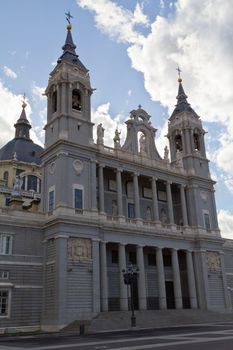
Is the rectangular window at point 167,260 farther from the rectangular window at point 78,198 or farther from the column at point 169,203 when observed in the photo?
the rectangular window at point 78,198

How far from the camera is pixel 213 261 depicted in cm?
4853

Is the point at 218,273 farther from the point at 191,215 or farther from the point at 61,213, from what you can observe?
the point at 61,213

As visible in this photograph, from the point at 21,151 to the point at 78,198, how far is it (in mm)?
37137

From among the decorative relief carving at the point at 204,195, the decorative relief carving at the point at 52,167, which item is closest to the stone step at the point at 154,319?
the decorative relief carving at the point at 204,195

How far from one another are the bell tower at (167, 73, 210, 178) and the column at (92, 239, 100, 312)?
18813 millimetres

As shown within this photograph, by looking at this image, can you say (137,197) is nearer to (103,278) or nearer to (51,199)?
(51,199)

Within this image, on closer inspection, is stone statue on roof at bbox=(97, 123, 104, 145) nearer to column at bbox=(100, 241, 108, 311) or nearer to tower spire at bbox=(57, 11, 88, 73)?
tower spire at bbox=(57, 11, 88, 73)

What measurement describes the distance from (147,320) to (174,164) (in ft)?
73.8

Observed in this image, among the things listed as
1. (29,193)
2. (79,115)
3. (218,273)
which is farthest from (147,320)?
(29,193)

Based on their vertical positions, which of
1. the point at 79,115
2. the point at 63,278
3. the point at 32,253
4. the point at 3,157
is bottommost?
the point at 63,278

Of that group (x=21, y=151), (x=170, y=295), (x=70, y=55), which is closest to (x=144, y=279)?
(x=170, y=295)

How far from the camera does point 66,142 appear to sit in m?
39.6

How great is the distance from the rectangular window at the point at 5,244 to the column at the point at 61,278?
13.6ft

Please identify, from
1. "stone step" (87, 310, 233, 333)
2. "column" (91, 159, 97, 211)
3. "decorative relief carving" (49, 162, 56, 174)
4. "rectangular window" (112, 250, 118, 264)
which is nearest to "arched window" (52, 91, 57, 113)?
"decorative relief carving" (49, 162, 56, 174)
